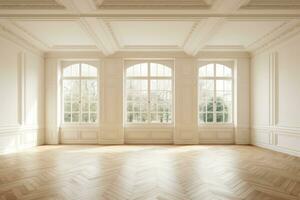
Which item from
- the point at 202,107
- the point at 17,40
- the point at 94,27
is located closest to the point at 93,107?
the point at 17,40

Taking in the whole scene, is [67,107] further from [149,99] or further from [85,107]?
[149,99]

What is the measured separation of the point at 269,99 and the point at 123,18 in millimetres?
4808

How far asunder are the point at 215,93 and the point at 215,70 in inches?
31.9

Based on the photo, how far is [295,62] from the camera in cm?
639

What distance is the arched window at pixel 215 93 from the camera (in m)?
8.98

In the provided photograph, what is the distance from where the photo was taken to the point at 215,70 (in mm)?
9070

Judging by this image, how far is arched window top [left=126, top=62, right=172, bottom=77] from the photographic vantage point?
9.08 meters

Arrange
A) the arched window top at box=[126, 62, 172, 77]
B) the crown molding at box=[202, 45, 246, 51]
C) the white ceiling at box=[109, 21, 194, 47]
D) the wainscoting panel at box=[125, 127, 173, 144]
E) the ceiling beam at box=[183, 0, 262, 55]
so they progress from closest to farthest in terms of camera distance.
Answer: the ceiling beam at box=[183, 0, 262, 55] → the white ceiling at box=[109, 21, 194, 47] → the crown molding at box=[202, 45, 246, 51] → the wainscoting panel at box=[125, 127, 173, 144] → the arched window top at box=[126, 62, 172, 77]

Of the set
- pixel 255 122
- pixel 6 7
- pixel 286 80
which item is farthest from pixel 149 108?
pixel 6 7

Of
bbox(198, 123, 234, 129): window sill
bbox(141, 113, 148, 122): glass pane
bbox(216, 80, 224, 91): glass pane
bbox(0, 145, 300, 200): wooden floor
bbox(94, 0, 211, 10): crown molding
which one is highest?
bbox(94, 0, 211, 10): crown molding

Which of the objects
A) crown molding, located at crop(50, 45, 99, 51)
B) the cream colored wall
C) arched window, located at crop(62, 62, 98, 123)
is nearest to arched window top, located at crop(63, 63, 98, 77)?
arched window, located at crop(62, 62, 98, 123)

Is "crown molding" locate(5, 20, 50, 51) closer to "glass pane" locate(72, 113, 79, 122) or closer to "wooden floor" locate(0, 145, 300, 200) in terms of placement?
"glass pane" locate(72, 113, 79, 122)

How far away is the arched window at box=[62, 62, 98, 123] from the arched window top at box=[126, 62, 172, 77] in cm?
125

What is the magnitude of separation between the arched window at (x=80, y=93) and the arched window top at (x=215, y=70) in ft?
12.3
